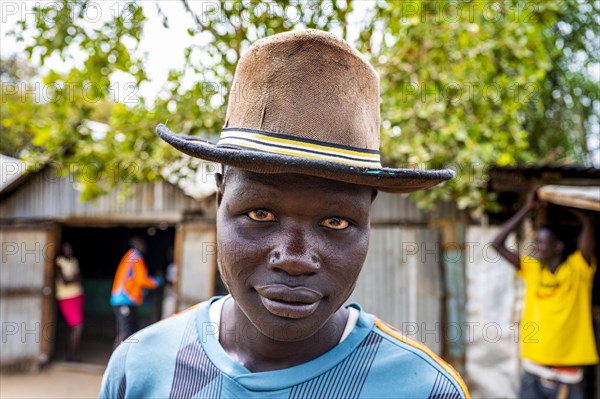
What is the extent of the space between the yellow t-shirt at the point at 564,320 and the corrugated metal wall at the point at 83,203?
14.8 ft

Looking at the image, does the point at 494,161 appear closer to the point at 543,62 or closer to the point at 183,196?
the point at 543,62

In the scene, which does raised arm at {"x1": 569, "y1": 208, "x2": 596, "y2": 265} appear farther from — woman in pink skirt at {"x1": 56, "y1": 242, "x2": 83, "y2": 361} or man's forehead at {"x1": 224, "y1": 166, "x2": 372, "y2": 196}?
woman in pink skirt at {"x1": 56, "y1": 242, "x2": 83, "y2": 361}

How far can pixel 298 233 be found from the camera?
4.22ft

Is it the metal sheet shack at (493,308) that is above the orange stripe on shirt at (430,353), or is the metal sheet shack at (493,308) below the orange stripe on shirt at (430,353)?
below

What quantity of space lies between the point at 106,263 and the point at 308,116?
1294 centimetres

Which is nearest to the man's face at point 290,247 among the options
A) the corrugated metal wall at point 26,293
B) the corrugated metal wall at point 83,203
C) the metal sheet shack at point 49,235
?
the metal sheet shack at point 49,235

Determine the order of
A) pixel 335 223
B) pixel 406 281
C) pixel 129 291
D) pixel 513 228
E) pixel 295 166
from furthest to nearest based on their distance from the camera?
pixel 129 291 < pixel 406 281 < pixel 513 228 < pixel 335 223 < pixel 295 166

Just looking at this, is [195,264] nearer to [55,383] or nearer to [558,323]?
[55,383]

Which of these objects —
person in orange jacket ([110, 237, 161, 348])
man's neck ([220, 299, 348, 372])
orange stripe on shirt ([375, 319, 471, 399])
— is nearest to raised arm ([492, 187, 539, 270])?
orange stripe on shirt ([375, 319, 471, 399])

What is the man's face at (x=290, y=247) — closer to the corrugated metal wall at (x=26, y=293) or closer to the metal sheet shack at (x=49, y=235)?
the metal sheet shack at (x=49, y=235)

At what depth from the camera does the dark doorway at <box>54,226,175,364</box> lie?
12.4 metres

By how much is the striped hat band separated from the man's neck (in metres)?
0.48

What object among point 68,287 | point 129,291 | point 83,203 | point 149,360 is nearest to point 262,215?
point 149,360

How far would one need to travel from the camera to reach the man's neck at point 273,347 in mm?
1459
